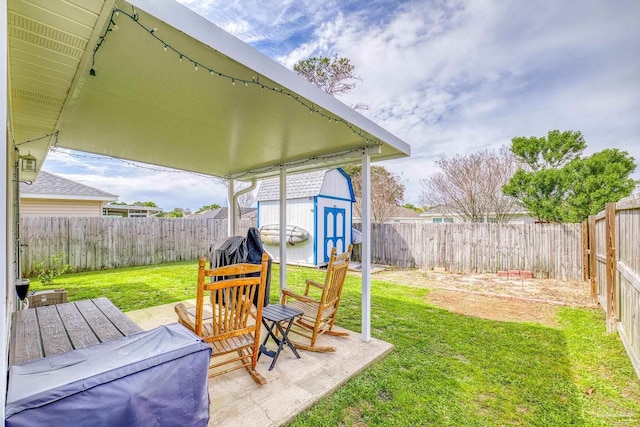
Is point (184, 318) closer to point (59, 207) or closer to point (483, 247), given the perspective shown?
point (483, 247)

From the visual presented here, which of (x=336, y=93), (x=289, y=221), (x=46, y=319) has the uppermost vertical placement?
(x=336, y=93)

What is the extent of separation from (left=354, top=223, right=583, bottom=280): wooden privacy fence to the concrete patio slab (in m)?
6.13

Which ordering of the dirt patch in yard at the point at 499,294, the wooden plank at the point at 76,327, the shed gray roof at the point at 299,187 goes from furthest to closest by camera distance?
1. the shed gray roof at the point at 299,187
2. the dirt patch in yard at the point at 499,294
3. the wooden plank at the point at 76,327

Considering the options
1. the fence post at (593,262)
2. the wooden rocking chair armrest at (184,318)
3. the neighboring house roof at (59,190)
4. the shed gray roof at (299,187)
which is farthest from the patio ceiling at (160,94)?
the neighboring house roof at (59,190)

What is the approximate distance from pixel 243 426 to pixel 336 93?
13.0m

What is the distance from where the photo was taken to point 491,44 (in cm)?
658

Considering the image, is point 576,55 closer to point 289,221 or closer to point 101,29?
point 289,221

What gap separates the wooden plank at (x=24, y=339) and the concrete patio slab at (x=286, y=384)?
1.25 metres

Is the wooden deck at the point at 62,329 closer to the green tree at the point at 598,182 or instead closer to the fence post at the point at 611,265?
the fence post at the point at 611,265

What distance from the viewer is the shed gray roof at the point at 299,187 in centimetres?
950

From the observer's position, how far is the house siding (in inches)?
396

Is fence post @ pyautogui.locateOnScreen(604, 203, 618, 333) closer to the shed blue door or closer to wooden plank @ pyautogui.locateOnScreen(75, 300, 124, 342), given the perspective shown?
wooden plank @ pyautogui.locateOnScreen(75, 300, 124, 342)

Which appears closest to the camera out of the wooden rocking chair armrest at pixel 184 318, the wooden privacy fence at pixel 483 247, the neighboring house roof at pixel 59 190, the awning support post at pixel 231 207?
the wooden rocking chair armrest at pixel 184 318

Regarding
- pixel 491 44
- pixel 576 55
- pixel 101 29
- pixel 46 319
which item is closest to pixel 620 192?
pixel 576 55
